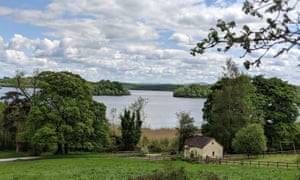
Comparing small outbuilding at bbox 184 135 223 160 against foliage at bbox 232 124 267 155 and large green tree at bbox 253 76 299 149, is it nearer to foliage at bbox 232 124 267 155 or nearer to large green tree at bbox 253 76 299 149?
foliage at bbox 232 124 267 155

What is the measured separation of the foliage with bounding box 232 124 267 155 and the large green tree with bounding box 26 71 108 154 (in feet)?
46.6

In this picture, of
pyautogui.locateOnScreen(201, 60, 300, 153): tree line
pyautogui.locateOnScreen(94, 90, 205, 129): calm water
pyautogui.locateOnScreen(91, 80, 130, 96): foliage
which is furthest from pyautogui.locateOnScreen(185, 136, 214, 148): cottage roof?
pyautogui.locateOnScreen(91, 80, 130, 96): foliage

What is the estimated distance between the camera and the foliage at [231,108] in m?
41.1

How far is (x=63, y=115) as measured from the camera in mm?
35594

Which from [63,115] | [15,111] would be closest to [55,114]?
[63,115]

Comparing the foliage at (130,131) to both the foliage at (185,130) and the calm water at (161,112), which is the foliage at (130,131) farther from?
the calm water at (161,112)

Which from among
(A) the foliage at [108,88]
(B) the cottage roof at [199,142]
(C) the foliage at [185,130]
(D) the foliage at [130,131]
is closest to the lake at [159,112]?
(C) the foliage at [185,130]

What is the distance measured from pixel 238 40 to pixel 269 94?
43.3 meters

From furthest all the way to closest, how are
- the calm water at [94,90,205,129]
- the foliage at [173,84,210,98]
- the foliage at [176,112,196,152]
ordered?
1. the foliage at [173,84,210,98]
2. the calm water at [94,90,205,129]
3. the foliage at [176,112,196,152]

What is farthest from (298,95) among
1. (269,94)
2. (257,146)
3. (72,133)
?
(72,133)

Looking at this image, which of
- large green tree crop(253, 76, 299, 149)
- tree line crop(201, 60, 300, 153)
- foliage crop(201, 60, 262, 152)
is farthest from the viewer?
large green tree crop(253, 76, 299, 149)

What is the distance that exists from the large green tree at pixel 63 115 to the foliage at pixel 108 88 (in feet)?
347

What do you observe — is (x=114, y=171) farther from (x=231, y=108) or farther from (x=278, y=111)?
(x=278, y=111)

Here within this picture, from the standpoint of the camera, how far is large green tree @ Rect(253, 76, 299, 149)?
4341cm
